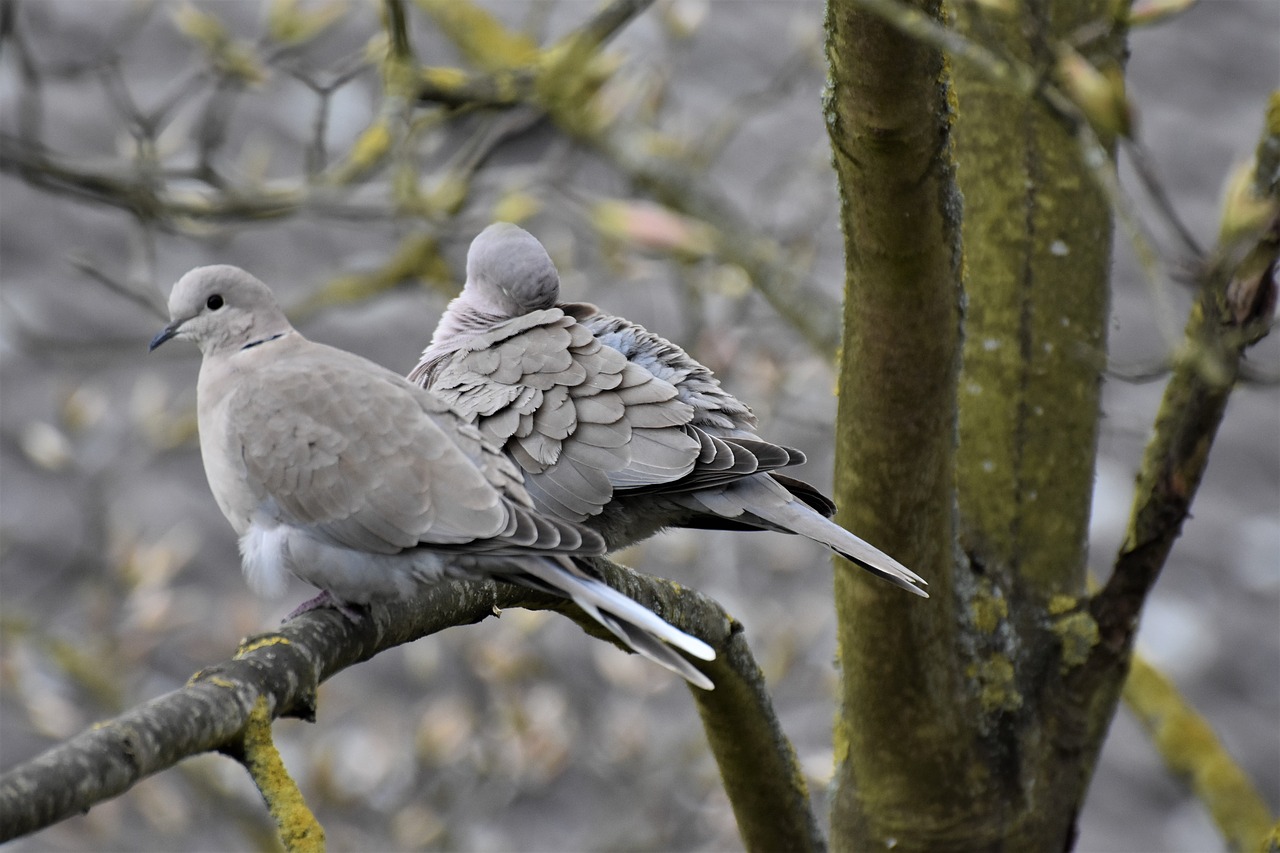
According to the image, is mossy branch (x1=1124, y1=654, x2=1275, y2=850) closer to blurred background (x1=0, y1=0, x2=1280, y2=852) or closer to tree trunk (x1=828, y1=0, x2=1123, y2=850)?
tree trunk (x1=828, y1=0, x2=1123, y2=850)

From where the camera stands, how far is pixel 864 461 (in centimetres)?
218

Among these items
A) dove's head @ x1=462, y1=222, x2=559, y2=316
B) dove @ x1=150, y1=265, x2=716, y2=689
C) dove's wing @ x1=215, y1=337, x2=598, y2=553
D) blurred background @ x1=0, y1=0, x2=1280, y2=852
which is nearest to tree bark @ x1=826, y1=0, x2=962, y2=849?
dove @ x1=150, y1=265, x2=716, y2=689

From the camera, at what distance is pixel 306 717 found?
67.1 inches

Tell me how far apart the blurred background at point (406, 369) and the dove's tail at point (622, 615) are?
1.62 m

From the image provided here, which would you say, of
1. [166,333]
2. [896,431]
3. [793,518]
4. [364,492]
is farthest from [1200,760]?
[166,333]

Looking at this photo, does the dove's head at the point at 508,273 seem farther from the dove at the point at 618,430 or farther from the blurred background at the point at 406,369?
the blurred background at the point at 406,369

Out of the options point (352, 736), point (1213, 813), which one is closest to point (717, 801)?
point (352, 736)

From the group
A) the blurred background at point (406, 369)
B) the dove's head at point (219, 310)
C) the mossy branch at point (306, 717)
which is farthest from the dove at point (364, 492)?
the blurred background at point (406, 369)

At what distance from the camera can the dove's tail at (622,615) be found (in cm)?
175

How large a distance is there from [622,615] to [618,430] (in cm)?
85

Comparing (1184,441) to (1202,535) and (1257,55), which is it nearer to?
(1202,535)

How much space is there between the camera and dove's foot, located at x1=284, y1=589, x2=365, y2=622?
2014 millimetres

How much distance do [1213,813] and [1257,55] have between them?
5064mm

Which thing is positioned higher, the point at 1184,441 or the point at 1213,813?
the point at 1184,441
